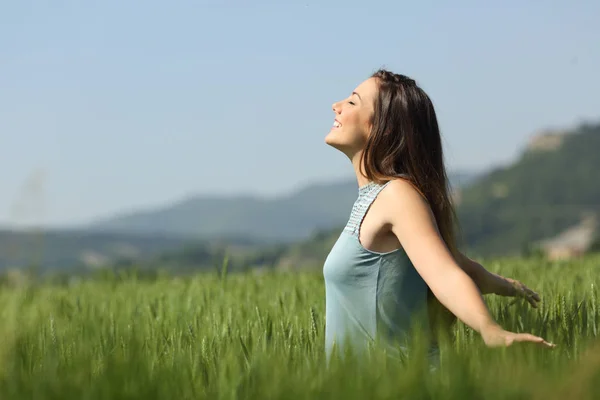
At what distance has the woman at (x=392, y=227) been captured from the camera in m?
2.54

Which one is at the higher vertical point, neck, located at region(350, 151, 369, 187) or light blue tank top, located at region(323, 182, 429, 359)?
neck, located at region(350, 151, 369, 187)

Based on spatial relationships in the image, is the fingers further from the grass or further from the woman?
the woman

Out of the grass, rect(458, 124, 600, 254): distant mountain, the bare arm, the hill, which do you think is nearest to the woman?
the bare arm

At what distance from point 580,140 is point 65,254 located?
125628 mm

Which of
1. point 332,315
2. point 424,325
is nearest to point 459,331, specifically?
point 424,325

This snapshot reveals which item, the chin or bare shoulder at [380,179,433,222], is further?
the chin

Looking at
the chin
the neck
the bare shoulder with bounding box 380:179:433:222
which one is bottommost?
the bare shoulder with bounding box 380:179:433:222

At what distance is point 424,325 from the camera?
2648 millimetres

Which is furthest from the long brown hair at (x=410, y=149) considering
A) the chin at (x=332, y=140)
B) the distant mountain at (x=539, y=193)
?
the distant mountain at (x=539, y=193)

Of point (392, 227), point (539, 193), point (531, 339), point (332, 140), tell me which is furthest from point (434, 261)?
point (539, 193)

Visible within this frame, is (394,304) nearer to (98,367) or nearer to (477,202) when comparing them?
(98,367)

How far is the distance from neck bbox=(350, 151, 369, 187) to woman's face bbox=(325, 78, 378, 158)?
0.05 feet

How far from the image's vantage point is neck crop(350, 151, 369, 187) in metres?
2.94

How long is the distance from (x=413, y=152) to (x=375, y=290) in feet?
1.75
